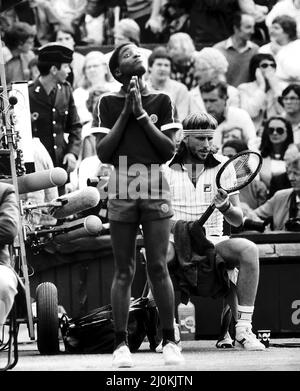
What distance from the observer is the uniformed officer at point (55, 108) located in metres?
11.8

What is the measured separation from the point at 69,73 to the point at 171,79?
37.4 inches

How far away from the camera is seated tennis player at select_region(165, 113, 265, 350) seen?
8922mm

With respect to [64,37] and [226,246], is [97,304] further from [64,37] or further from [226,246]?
[64,37]

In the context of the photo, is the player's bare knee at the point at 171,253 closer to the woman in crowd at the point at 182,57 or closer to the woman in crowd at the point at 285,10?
the woman in crowd at the point at 182,57

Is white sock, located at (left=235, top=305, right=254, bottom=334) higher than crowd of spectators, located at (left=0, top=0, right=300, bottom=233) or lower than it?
lower

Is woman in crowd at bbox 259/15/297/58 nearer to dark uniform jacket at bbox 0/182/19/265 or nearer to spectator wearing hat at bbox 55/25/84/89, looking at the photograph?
spectator wearing hat at bbox 55/25/84/89

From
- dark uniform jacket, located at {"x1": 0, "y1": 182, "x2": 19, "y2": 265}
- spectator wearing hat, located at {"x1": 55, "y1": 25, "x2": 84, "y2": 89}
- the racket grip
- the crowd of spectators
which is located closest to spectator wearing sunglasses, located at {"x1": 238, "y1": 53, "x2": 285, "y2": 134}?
the crowd of spectators

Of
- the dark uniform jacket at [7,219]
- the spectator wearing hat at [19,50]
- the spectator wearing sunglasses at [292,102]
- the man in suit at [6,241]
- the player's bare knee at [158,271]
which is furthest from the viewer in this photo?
the spectator wearing hat at [19,50]

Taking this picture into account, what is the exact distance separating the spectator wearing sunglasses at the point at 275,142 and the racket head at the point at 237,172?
2572 millimetres

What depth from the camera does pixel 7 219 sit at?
23.6ft

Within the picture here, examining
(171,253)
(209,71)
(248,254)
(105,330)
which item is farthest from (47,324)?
(209,71)

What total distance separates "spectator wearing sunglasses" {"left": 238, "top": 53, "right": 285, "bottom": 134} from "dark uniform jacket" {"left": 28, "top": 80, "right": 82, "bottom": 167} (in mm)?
1592

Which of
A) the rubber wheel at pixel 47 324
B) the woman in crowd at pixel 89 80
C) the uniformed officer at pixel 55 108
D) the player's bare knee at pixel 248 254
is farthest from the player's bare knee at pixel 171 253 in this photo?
the woman in crowd at pixel 89 80

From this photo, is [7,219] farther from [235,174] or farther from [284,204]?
[284,204]
